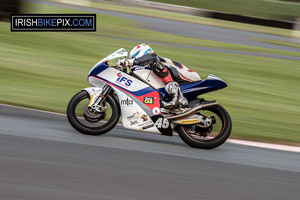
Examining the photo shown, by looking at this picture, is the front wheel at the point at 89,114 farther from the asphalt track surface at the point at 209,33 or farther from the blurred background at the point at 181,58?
the asphalt track surface at the point at 209,33

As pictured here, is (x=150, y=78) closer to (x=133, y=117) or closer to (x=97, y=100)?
(x=133, y=117)

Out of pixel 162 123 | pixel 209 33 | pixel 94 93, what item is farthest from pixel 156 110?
pixel 209 33

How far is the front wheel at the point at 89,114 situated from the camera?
297 inches

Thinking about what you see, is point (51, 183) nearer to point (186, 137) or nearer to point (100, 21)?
point (186, 137)

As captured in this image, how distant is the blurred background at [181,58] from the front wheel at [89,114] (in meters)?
2.28

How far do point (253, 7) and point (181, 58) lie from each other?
48.9 metres

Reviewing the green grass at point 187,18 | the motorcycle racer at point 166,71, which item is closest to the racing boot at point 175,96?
the motorcycle racer at point 166,71

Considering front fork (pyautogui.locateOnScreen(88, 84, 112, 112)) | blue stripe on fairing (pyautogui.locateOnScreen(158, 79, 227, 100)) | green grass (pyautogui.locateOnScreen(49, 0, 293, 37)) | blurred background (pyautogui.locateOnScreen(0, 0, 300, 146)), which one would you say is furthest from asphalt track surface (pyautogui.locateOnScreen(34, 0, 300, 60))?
front fork (pyautogui.locateOnScreen(88, 84, 112, 112))

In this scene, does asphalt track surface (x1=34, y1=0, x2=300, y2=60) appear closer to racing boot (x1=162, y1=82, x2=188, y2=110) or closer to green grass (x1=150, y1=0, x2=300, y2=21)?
racing boot (x1=162, y1=82, x2=188, y2=110)

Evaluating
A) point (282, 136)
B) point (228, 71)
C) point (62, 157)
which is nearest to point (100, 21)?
point (228, 71)

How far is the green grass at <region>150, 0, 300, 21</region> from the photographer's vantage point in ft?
199

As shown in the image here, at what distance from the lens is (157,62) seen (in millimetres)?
7496

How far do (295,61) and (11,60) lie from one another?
13.2 meters

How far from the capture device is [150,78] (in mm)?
7672
